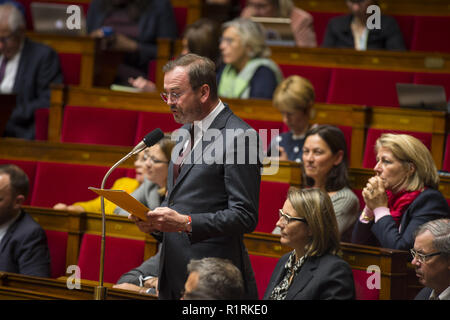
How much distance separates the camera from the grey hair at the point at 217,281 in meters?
0.64

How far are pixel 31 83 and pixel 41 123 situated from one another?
10 cm

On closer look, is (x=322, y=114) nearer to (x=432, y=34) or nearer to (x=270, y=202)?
(x=270, y=202)

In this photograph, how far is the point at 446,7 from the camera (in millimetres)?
1623

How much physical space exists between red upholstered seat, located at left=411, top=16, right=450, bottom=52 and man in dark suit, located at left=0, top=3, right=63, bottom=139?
74 centimetres

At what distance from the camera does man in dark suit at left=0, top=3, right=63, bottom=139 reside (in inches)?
59.5

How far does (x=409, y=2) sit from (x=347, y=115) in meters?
0.46

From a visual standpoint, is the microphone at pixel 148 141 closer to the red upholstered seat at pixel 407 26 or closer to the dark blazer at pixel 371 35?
the dark blazer at pixel 371 35

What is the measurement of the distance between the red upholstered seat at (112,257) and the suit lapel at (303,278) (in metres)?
0.35

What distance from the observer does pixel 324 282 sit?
768mm

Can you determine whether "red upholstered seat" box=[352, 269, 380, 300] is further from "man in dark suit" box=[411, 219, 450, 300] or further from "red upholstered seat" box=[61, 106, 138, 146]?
"red upholstered seat" box=[61, 106, 138, 146]

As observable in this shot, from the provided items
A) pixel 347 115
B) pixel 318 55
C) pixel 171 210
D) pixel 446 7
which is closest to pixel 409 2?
pixel 446 7

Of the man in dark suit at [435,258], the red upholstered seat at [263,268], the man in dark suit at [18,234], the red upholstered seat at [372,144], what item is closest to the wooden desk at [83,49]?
the man in dark suit at [18,234]

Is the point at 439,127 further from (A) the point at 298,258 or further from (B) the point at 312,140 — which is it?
(A) the point at 298,258

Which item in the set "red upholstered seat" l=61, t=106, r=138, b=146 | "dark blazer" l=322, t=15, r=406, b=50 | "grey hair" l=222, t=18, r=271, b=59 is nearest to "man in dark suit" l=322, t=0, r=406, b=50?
"dark blazer" l=322, t=15, r=406, b=50
